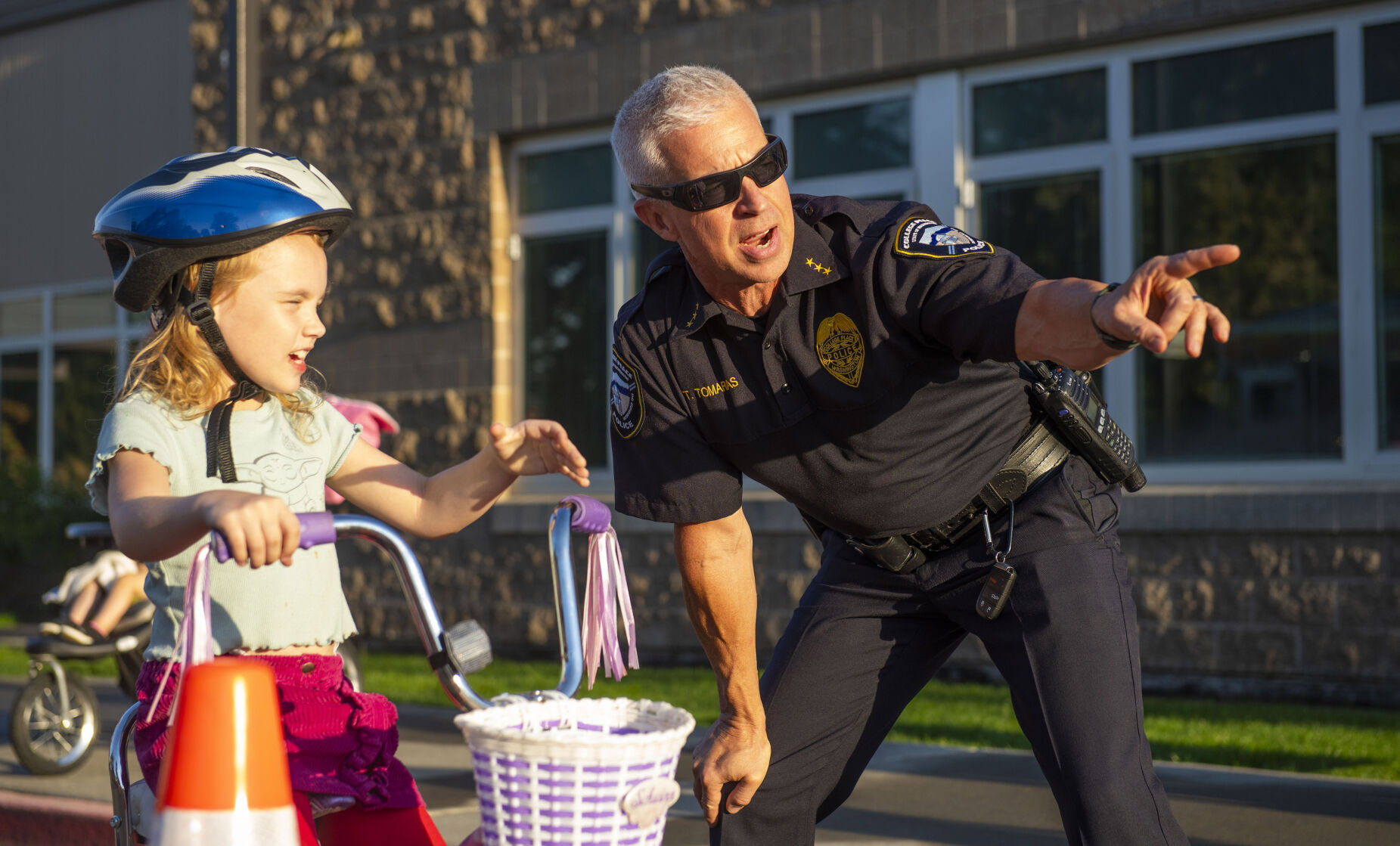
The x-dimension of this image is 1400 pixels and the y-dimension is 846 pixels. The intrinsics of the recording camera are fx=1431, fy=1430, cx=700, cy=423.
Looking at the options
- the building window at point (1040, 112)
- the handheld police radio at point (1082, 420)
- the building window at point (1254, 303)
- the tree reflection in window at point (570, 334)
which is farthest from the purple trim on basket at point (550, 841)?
the tree reflection in window at point (570, 334)

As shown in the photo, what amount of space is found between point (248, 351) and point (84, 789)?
3.96 metres

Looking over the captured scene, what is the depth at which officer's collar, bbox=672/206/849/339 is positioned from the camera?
120 inches

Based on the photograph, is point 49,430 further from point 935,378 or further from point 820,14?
point 935,378

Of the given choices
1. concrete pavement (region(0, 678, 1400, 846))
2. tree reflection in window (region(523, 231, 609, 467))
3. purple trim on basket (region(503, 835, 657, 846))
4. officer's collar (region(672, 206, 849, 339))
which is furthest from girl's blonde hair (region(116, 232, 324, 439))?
tree reflection in window (region(523, 231, 609, 467))

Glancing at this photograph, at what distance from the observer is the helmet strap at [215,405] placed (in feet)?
8.70

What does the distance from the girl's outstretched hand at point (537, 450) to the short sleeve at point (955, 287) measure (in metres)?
0.76

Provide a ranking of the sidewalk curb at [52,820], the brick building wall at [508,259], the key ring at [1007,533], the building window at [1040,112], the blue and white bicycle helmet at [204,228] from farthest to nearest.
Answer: the building window at [1040,112]
the brick building wall at [508,259]
the sidewalk curb at [52,820]
the key ring at [1007,533]
the blue and white bicycle helmet at [204,228]

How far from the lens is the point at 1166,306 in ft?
7.04

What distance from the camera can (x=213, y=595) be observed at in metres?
A: 2.64

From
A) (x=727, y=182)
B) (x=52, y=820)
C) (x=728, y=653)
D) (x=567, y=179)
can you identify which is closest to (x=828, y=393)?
(x=727, y=182)

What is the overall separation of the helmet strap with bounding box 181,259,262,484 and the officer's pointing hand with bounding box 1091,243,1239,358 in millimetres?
1580

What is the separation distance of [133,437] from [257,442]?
0.26 metres

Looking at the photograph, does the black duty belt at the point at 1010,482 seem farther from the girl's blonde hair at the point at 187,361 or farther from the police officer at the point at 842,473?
the girl's blonde hair at the point at 187,361

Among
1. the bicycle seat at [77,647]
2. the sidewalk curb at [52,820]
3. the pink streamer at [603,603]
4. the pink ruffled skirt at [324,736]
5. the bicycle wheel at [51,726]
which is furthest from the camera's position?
the bicycle seat at [77,647]
